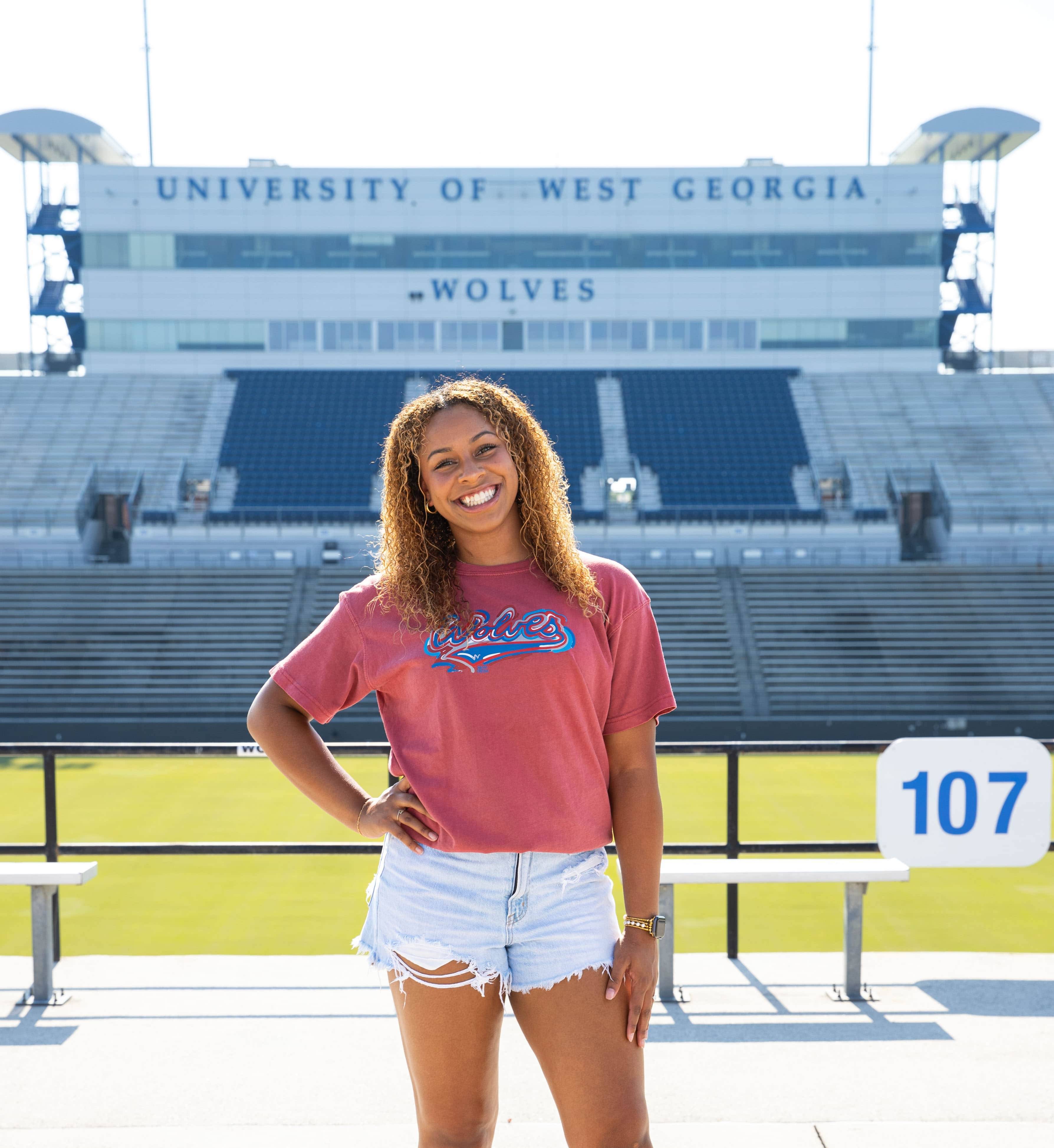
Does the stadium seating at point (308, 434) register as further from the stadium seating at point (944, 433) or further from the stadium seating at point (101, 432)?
the stadium seating at point (944, 433)

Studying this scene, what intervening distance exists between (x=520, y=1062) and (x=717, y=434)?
28309 millimetres

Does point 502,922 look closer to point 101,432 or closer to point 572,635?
point 572,635

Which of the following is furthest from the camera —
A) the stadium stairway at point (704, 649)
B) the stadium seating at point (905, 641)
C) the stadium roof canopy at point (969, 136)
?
the stadium roof canopy at point (969, 136)

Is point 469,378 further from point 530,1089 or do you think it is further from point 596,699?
point 530,1089

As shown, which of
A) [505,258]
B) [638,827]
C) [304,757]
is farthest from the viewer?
[505,258]

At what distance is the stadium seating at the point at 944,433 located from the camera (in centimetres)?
2877

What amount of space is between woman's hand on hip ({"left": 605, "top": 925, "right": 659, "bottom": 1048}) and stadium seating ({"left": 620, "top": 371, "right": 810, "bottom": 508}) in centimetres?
2561

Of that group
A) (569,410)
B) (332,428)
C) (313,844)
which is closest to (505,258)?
(569,410)

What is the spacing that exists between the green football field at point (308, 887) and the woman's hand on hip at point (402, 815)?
175 inches

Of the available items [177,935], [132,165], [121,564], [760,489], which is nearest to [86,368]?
[132,165]

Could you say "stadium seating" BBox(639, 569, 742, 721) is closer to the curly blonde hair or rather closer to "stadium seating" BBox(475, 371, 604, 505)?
"stadium seating" BBox(475, 371, 604, 505)

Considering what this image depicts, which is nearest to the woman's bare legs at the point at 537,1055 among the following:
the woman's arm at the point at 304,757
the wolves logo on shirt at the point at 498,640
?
the woman's arm at the point at 304,757

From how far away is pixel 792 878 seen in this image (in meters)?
4.02

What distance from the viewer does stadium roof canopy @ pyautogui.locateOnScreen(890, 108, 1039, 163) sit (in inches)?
1316
